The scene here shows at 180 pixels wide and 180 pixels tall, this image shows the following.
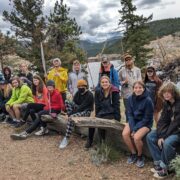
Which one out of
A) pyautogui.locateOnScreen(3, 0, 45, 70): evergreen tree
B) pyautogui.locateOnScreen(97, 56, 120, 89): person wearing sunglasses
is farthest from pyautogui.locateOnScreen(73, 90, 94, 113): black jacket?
pyautogui.locateOnScreen(3, 0, 45, 70): evergreen tree

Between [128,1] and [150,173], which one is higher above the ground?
[128,1]

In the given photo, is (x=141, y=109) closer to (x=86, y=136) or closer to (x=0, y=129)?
(x=86, y=136)

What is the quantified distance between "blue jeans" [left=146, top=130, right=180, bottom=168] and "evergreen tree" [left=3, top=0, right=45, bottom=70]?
17585mm

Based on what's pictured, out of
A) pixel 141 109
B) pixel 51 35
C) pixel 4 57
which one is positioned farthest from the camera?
pixel 51 35

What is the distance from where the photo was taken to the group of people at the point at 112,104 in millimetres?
5219

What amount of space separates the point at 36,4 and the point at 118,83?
16615 mm

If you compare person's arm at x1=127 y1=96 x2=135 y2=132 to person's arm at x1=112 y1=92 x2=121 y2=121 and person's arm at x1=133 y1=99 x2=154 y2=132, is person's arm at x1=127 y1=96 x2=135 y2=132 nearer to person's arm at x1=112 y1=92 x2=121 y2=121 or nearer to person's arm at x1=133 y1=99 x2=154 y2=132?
person's arm at x1=133 y1=99 x2=154 y2=132

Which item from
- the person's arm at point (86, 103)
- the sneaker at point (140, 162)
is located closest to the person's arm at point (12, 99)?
the person's arm at point (86, 103)

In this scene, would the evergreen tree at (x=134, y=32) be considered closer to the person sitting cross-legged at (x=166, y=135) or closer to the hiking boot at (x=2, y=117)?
the hiking boot at (x=2, y=117)

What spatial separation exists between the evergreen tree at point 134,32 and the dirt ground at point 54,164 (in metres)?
27.4

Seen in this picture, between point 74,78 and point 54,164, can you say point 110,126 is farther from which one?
point 74,78

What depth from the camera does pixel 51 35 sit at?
24.5 meters

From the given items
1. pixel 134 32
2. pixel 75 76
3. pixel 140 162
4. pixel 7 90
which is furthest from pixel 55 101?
pixel 134 32

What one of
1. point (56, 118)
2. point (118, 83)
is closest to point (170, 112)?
point (118, 83)
